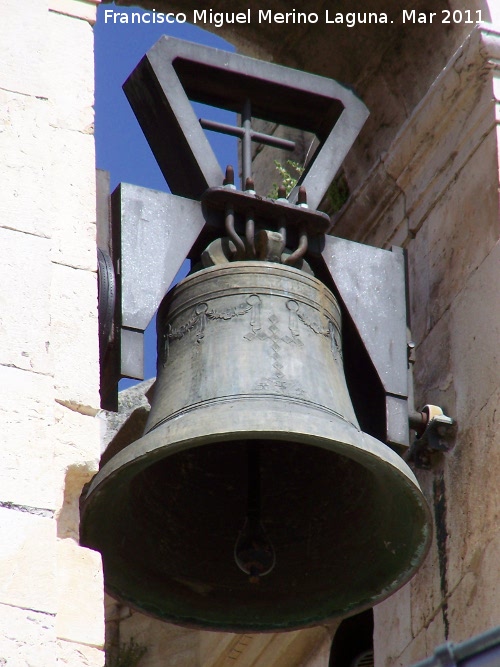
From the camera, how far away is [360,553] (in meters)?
4.61

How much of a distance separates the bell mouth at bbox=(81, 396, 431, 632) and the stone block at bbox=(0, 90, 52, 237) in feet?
2.00

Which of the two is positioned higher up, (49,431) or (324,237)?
(324,237)

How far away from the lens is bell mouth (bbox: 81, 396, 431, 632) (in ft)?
14.9

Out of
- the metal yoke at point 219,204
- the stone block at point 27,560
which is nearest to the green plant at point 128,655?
the metal yoke at point 219,204

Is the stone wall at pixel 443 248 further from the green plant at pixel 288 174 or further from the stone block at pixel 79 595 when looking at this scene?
the stone block at pixel 79 595

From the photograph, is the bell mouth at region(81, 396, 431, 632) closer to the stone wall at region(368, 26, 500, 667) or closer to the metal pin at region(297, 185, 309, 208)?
the stone wall at region(368, 26, 500, 667)

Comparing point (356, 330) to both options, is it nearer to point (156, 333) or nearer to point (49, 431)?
point (156, 333)

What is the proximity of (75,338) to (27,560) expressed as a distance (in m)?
0.55

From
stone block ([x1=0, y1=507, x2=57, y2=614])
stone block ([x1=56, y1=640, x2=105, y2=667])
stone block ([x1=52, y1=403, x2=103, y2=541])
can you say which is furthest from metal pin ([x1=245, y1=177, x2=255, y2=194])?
stone block ([x1=56, y1=640, x2=105, y2=667])

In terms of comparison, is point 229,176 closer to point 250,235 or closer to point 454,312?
point 250,235

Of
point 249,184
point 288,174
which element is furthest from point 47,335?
point 288,174

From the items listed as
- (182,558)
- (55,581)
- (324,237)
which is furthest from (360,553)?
(55,581)

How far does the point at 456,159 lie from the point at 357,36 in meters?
0.65

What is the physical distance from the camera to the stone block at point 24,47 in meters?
4.34
